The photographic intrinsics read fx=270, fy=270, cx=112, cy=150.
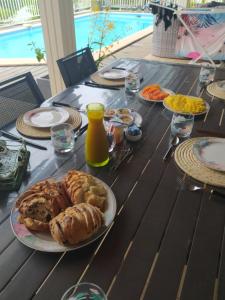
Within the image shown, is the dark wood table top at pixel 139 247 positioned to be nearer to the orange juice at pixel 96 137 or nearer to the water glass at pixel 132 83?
the orange juice at pixel 96 137

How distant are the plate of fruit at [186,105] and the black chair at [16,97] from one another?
645 mm

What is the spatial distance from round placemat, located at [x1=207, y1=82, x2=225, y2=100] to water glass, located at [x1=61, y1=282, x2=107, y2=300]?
3.70 ft

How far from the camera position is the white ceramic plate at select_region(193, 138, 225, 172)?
0.80m

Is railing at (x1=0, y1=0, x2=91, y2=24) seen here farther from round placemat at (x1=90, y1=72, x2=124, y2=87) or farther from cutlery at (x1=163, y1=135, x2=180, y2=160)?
cutlery at (x1=163, y1=135, x2=180, y2=160)

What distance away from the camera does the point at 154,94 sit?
1.29m

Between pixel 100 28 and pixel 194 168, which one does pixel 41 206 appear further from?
pixel 100 28

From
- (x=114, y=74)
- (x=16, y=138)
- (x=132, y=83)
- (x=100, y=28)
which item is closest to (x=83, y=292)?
(x=16, y=138)

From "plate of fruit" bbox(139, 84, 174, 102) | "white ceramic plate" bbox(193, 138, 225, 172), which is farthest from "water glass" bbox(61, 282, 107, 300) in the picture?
"plate of fruit" bbox(139, 84, 174, 102)

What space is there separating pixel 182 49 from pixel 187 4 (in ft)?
6.54

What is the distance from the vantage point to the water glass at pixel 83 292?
1.50ft

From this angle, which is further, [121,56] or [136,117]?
[121,56]

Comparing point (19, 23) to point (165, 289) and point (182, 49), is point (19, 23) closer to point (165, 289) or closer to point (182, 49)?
point (182, 49)

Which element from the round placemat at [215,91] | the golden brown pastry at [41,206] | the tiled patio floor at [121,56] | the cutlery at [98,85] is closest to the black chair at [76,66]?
the cutlery at [98,85]

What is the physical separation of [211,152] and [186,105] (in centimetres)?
38
